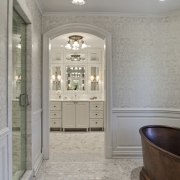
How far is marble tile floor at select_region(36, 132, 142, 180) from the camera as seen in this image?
12.1 feet

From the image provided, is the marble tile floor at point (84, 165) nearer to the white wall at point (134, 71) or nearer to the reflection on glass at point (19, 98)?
the white wall at point (134, 71)

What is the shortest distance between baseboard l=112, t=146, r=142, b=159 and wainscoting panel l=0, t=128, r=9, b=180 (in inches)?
108

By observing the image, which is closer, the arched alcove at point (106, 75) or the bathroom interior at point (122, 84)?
the bathroom interior at point (122, 84)

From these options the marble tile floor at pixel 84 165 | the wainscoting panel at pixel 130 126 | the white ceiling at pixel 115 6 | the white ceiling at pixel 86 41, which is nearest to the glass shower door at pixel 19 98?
A: the marble tile floor at pixel 84 165

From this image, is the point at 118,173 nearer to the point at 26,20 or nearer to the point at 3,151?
the point at 3,151

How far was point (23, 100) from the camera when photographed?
133 inches

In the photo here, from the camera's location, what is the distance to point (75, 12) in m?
4.59

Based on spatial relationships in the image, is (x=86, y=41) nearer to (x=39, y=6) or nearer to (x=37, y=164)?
(x=39, y=6)

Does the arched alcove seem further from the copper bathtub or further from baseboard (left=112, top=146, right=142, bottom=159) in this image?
the copper bathtub

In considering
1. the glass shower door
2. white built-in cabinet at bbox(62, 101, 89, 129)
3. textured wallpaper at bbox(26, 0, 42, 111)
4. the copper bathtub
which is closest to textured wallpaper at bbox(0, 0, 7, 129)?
the glass shower door

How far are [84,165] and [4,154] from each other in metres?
2.27

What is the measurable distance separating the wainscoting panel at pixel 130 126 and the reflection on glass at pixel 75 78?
400cm

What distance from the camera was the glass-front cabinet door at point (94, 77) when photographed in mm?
8534

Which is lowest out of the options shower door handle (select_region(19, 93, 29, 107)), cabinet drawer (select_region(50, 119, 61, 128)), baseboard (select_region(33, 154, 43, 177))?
baseboard (select_region(33, 154, 43, 177))
